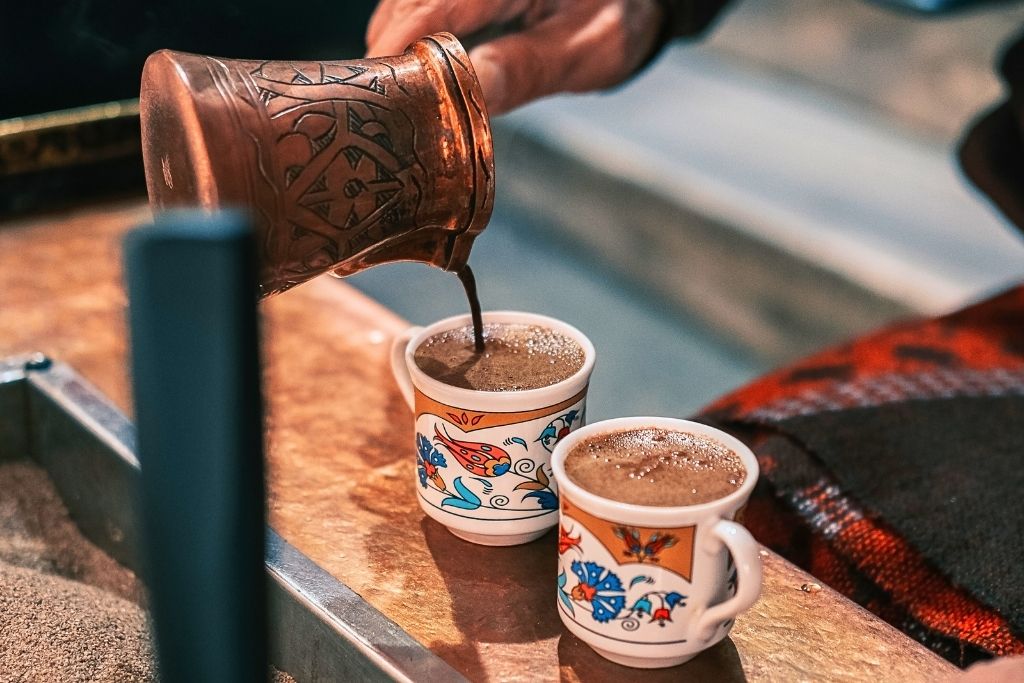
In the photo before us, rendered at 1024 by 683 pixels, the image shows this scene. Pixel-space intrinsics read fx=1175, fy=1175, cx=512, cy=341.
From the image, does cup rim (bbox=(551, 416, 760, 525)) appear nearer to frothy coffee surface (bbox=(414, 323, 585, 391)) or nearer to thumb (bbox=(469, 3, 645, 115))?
frothy coffee surface (bbox=(414, 323, 585, 391))

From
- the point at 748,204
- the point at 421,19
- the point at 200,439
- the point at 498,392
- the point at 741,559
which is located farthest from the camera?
the point at 748,204

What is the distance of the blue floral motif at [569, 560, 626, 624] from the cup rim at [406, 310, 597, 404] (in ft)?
0.38

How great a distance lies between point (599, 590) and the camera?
69 centimetres

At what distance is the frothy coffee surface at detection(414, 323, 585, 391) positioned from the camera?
0.79 meters

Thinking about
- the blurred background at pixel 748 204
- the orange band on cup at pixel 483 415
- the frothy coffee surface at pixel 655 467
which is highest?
the frothy coffee surface at pixel 655 467

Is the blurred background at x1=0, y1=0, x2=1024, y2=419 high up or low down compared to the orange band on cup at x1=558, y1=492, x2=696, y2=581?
down

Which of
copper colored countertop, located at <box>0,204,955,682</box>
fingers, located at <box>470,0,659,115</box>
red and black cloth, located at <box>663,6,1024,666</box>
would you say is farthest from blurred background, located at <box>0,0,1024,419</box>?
Answer: copper colored countertop, located at <box>0,204,955,682</box>

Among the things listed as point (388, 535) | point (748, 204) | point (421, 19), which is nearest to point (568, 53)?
point (421, 19)

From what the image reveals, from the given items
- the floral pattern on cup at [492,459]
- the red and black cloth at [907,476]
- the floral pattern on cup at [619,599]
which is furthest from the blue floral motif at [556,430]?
the red and black cloth at [907,476]

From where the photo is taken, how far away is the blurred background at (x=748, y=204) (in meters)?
2.70

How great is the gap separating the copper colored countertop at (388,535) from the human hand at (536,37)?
0.28m

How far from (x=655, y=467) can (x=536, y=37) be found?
610 millimetres

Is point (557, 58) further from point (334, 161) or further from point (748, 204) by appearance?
point (748, 204)

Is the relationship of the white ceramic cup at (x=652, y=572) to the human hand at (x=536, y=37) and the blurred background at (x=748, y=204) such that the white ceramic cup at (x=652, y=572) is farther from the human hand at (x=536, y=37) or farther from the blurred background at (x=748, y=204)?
the blurred background at (x=748, y=204)
